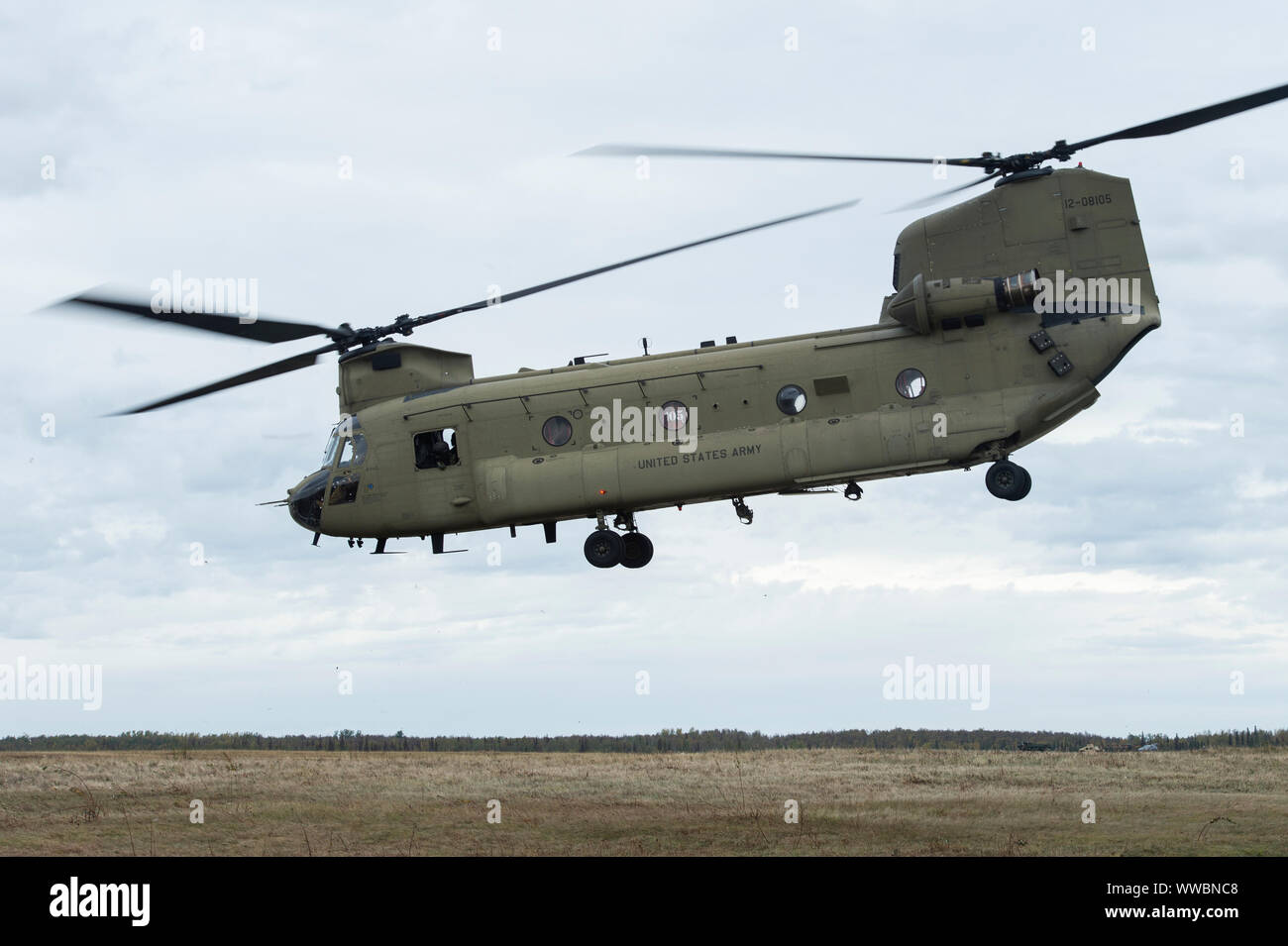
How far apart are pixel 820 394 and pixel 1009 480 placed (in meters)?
3.85

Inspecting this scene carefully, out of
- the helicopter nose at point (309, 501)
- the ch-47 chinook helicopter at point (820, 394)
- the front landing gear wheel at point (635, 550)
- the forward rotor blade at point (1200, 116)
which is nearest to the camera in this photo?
the forward rotor blade at point (1200, 116)

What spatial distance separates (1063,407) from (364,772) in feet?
72.2

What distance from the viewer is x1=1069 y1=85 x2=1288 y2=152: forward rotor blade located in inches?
839

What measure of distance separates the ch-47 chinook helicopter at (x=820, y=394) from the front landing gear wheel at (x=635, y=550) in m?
0.03

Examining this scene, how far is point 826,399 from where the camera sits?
83.1 feet

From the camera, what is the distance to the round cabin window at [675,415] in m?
26.1
